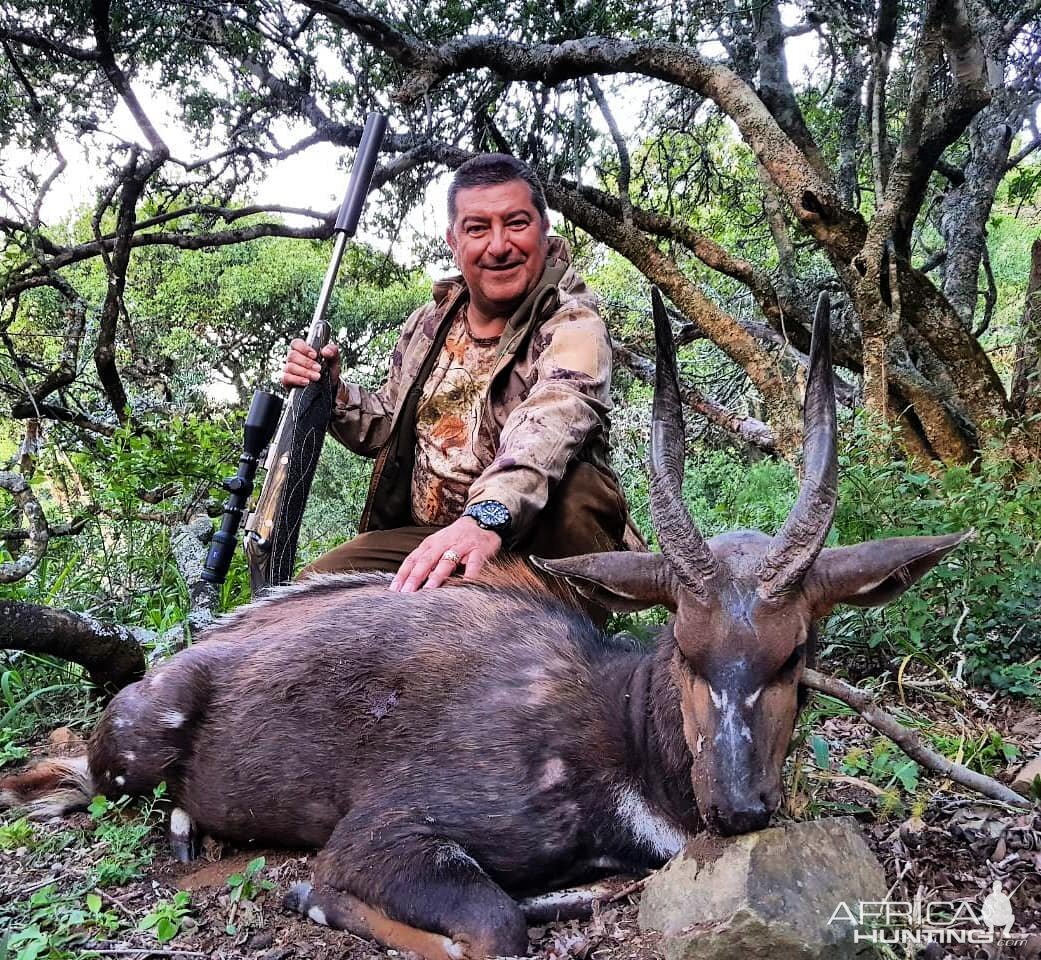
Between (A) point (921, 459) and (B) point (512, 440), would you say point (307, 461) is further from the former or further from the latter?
(A) point (921, 459)

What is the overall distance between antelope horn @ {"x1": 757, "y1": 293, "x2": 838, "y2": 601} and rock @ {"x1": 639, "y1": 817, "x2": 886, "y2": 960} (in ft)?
2.25

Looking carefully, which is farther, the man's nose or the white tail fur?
the man's nose

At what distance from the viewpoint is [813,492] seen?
9.28 feet

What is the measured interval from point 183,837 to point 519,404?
2.39m

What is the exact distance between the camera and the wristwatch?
12.4ft

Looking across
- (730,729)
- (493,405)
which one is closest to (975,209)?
(493,405)

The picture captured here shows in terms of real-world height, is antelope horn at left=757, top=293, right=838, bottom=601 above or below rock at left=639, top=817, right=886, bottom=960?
above

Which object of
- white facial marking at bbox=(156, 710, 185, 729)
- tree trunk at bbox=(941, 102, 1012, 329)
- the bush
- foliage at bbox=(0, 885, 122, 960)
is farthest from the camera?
tree trunk at bbox=(941, 102, 1012, 329)

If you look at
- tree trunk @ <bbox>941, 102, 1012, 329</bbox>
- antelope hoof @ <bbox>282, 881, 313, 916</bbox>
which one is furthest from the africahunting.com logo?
A: tree trunk @ <bbox>941, 102, 1012, 329</bbox>

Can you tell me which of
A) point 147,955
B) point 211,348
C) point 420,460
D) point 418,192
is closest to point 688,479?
point 418,192

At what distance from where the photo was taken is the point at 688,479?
9.11 meters

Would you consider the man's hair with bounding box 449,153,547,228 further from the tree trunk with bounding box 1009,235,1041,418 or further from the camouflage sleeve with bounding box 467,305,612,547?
the tree trunk with bounding box 1009,235,1041,418

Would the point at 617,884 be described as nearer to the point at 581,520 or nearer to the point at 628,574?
the point at 628,574

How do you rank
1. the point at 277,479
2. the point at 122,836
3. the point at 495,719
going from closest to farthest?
the point at 495,719 → the point at 122,836 → the point at 277,479
